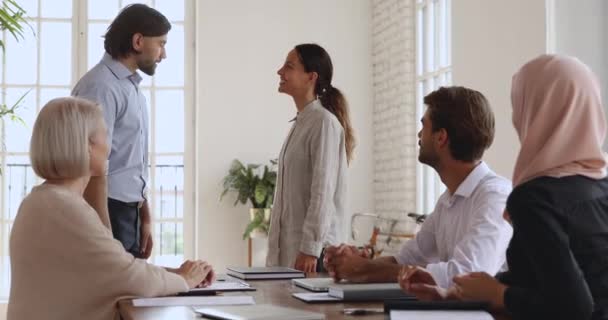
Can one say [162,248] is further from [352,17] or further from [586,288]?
[586,288]

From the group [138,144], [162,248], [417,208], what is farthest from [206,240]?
[138,144]

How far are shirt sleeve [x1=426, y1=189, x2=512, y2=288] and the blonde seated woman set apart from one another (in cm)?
77

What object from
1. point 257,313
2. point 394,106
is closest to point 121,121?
point 257,313

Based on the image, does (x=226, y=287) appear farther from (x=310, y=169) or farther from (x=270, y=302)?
(x=310, y=169)

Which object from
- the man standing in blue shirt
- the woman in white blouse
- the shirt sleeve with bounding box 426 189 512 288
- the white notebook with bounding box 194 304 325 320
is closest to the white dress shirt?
the shirt sleeve with bounding box 426 189 512 288

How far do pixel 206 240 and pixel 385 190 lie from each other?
177 cm

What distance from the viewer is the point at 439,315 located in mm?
1851

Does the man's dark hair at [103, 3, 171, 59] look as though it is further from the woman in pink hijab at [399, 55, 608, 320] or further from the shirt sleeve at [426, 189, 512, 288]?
the woman in pink hijab at [399, 55, 608, 320]

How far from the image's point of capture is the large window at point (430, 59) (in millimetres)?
7211

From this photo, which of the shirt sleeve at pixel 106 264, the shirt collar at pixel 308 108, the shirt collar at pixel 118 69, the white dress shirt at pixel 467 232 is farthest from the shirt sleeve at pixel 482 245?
the shirt collar at pixel 118 69

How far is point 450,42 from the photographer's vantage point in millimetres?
6770

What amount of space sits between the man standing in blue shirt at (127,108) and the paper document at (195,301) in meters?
1.24

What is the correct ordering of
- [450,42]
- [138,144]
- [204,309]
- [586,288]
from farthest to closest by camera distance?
[450,42] → [138,144] → [204,309] → [586,288]

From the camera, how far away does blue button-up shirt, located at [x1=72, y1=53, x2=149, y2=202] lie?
3.55 meters
